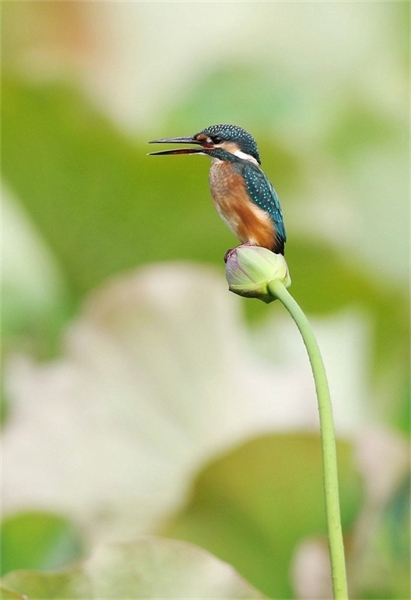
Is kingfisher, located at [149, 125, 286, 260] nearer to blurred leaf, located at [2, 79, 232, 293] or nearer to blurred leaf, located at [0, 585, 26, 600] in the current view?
blurred leaf, located at [0, 585, 26, 600]

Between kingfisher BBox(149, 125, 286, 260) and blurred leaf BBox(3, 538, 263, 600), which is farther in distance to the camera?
blurred leaf BBox(3, 538, 263, 600)

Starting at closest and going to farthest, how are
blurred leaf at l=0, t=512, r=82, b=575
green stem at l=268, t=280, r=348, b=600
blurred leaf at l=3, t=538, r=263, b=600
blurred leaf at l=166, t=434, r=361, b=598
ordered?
green stem at l=268, t=280, r=348, b=600
blurred leaf at l=3, t=538, r=263, b=600
blurred leaf at l=166, t=434, r=361, b=598
blurred leaf at l=0, t=512, r=82, b=575

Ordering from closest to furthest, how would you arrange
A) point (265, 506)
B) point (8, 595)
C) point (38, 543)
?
point (8, 595) → point (265, 506) → point (38, 543)

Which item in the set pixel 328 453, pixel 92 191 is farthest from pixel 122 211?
pixel 328 453

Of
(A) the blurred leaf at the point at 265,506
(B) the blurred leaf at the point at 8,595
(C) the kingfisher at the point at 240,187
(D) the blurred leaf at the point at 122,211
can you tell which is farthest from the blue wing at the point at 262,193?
(D) the blurred leaf at the point at 122,211

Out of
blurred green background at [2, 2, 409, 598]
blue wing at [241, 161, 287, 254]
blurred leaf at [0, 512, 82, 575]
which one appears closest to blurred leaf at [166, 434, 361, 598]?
blurred green background at [2, 2, 409, 598]

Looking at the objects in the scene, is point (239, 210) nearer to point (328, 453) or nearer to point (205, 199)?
point (328, 453)
